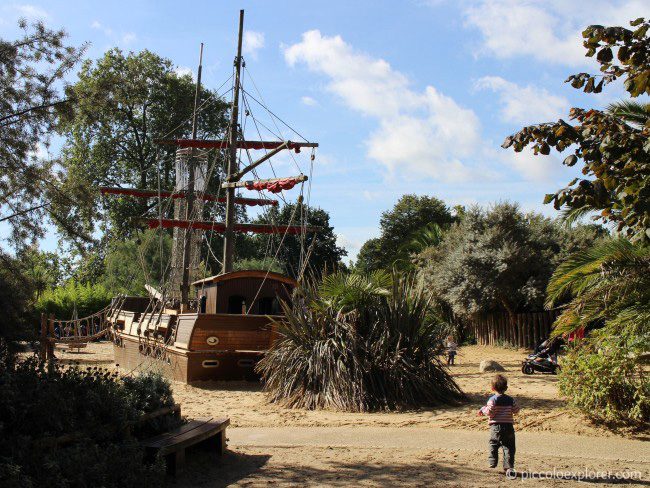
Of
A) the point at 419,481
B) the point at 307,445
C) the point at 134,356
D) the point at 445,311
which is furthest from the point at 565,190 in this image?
the point at 445,311

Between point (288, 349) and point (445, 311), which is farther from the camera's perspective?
point (445, 311)

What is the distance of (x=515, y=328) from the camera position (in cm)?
2727

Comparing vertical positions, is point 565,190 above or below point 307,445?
above

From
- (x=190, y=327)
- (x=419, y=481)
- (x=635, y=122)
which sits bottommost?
(x=419, y=481)

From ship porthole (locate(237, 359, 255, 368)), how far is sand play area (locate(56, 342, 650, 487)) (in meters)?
3.83

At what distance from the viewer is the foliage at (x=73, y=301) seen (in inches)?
1576

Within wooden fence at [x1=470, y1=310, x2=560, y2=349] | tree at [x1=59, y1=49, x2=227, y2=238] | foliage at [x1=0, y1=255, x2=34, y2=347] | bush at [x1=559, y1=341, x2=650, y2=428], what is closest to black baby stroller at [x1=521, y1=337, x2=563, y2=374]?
bush at [x1=559, y1=341, x2=650, y2=428]

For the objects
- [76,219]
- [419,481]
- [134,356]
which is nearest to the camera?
[419,481]

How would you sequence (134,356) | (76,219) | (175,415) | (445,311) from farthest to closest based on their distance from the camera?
(445,311) → (134,356) → (76,219) → (175,415)

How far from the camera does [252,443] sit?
A: 348 inches

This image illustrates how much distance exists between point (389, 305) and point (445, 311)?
757 inches

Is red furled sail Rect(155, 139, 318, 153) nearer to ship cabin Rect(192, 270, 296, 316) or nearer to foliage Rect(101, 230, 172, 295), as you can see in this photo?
ship cabin Rect(192, 270, 296, 316)

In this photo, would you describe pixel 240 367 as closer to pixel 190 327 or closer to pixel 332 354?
pixel 190 327

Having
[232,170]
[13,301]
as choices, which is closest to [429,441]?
[13,301]
